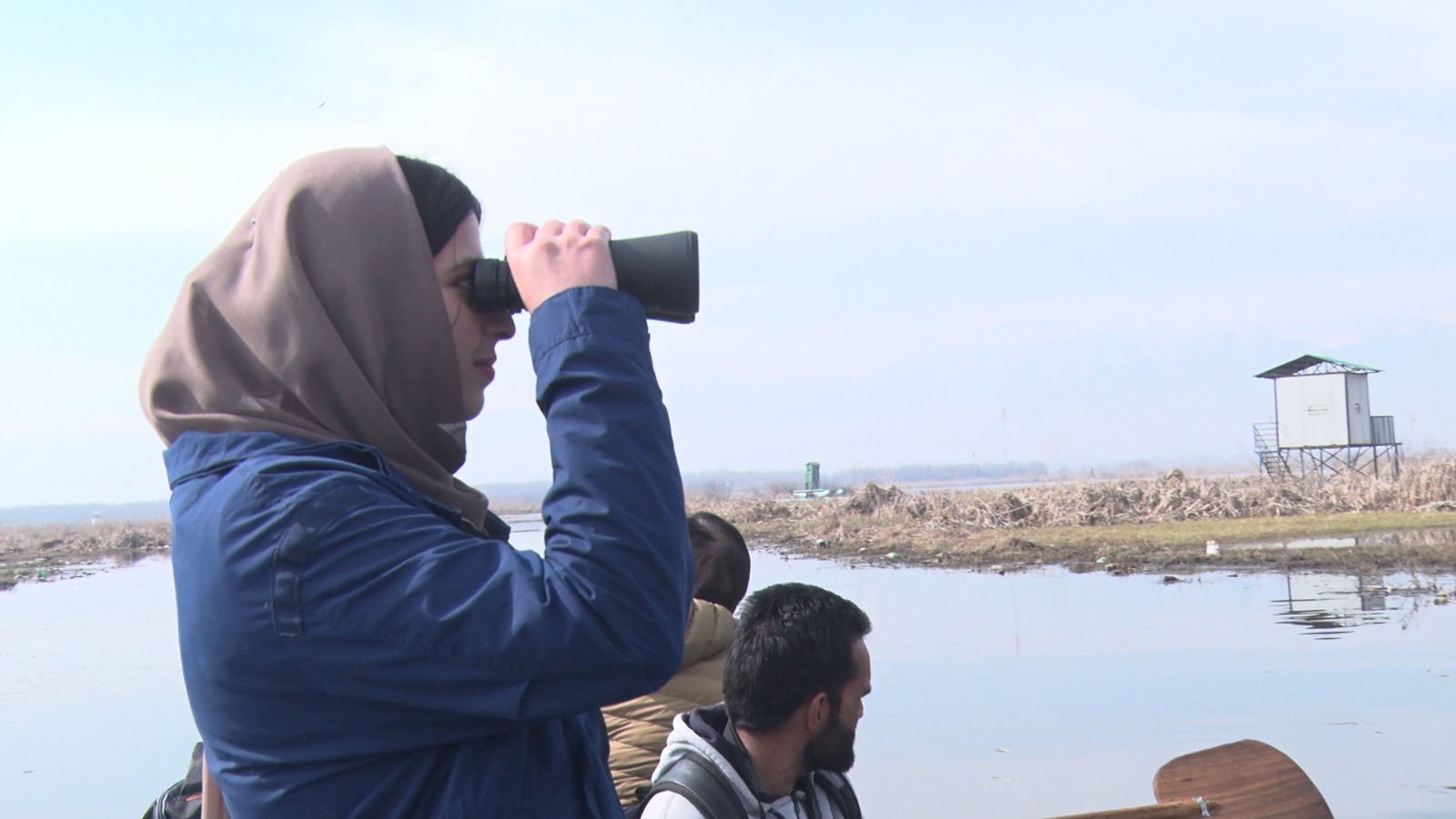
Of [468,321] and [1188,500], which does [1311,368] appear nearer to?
[1188,500]

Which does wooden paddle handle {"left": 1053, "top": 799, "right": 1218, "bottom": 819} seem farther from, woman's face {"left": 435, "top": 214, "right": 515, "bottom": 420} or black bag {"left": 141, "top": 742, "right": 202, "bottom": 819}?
woman's face {"left": 435, "top": 214, "right": 515, "bottom": 420}

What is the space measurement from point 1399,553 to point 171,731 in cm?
1560

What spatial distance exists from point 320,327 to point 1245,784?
3450 mm

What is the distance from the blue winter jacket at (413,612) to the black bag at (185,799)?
709mm

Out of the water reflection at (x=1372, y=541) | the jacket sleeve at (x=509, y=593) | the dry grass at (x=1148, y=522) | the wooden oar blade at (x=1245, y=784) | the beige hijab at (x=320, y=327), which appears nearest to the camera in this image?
the jacket sleeve at (x=509, y=593)

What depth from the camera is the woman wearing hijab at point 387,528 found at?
43.6 inches

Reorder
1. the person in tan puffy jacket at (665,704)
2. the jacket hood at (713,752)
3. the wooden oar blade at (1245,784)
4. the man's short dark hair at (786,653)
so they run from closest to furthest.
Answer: the jacket hood at (713,752)
the man's short dark hair at (786,653)
the person in tan puffy jacket at (665,704)
the wooden oar blade at (1245,784)

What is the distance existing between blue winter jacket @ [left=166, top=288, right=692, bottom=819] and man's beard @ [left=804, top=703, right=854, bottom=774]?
75.9 inches

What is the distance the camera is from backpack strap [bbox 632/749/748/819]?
8.74ft

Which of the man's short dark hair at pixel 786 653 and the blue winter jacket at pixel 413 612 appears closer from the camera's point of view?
the blue winter jacket at pixel 413 612

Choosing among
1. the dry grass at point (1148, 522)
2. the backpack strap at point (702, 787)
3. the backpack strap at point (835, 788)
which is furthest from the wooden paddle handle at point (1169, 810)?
the dry grass at point (1148, 522)

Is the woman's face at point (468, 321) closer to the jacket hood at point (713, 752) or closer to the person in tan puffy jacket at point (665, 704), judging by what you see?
the jacket hood at point (713, 752)

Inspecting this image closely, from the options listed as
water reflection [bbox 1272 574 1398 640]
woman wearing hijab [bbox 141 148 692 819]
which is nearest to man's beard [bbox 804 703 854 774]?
woman wearing hijab [bbox 141 148 692 819]

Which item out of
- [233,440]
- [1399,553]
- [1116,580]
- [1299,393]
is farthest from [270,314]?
[1299,393]
